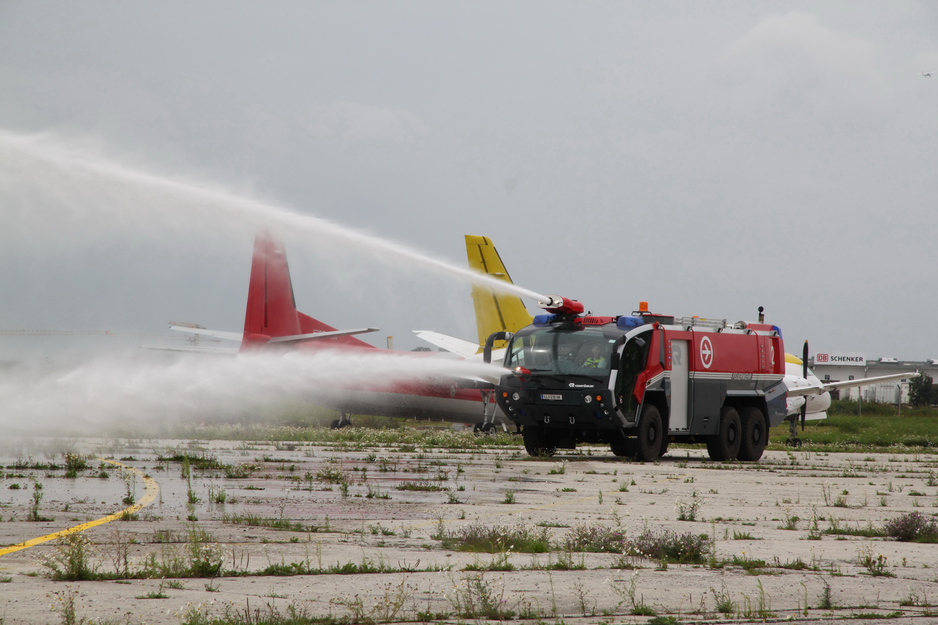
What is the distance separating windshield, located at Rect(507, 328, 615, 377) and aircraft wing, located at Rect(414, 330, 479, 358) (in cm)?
1415

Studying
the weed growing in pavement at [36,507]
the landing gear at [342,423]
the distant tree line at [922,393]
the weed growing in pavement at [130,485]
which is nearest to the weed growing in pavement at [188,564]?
the weed growing in pavement at [36,507]

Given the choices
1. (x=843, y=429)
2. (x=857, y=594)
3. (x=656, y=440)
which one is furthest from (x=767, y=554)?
(x=843, y=429)

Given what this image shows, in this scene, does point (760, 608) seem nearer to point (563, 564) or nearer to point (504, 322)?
point (563, 564)

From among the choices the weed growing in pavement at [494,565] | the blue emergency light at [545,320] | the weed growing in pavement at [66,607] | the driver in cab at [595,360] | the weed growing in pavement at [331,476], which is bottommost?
the weed growing in pavement at [331,476]

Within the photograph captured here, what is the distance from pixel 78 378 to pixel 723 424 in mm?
16127

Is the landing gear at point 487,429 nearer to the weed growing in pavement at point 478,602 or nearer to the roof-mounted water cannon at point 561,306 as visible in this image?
the roof-mounted water cannon at point 561,306

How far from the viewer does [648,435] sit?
72.0 ft

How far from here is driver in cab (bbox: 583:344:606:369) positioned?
20828 millimetres

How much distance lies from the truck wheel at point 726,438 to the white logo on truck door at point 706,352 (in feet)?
5.01

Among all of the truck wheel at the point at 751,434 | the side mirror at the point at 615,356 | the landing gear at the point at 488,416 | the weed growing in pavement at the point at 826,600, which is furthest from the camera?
the landing gear at the point at 488,416

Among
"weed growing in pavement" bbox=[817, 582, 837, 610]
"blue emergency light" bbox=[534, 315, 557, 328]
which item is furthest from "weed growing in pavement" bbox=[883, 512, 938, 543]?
"blue emergency light" bbox=[534, 315, 557, 328]

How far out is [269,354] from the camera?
32.5m

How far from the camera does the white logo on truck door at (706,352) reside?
23.1 meters

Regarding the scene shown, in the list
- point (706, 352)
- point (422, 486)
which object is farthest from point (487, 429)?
point (422, 486)
